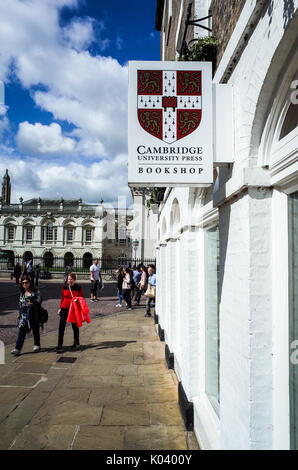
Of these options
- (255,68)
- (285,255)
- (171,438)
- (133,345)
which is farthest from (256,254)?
(133,345)

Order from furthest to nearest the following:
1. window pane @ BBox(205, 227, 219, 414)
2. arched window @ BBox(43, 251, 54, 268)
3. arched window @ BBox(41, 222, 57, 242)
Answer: arched window @ BBox(41, 222, 57, 242)
arched window @ BBox(43, 251, 54, 268)
window pane @ BBox(205, 227, 219, 414)

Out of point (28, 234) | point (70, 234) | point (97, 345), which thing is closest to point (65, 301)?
point (97, 345)

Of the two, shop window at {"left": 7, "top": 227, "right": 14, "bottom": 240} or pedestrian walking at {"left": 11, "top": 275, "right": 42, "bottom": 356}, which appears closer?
pedestrian walking at {"left": 11, "top": 275, "right": 42, "bottom": 356}

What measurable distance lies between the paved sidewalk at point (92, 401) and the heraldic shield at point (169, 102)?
3202 millimetres

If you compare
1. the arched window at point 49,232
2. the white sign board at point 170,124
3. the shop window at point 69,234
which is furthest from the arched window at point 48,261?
the white sign board at point 170,124

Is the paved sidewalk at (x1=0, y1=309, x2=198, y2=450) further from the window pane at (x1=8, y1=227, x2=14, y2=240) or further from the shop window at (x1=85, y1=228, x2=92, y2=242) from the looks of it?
the window pane at (x1=8, y1=227, x2=14, y2=240)

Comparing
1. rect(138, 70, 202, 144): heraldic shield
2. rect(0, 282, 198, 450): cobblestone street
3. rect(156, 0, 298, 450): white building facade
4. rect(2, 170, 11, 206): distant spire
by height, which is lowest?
rect(0, 282, 198, 450): cobblestone street

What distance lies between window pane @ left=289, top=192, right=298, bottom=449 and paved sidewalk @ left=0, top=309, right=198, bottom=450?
73.6 inches

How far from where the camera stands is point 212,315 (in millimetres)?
3715

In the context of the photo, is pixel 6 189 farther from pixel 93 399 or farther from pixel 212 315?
pixel 212 315

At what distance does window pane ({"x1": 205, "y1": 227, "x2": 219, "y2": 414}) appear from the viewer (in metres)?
3.57

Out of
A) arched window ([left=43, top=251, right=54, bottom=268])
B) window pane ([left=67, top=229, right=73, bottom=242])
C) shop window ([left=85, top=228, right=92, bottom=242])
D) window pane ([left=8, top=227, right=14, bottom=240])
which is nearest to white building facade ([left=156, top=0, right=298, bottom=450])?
arched window ([left=43, top=251, right=54, bottom=268])

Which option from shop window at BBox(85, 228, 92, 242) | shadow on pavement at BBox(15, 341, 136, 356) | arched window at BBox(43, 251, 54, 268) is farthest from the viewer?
shop window at BBox(85, 228, 92, 242)
